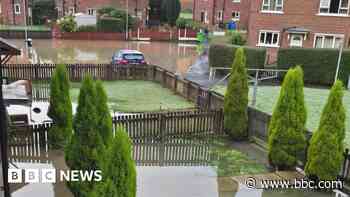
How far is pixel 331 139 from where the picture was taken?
22.1ft

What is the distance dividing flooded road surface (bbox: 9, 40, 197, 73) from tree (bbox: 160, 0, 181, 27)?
25.9 feet

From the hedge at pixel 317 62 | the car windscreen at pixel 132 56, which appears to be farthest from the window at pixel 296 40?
the car windscreen at pixel 132 56

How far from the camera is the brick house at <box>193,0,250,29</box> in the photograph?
42250 millimetres

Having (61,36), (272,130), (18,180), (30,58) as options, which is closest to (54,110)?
(18,180)

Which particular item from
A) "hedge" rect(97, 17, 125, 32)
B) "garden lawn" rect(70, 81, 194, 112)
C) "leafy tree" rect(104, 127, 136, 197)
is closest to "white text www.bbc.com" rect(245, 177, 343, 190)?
"leafy tree" rect(104, 127, 136, 197)

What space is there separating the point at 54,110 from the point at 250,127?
17.9 feet

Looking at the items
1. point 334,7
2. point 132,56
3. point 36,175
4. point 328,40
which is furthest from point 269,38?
point 36,175

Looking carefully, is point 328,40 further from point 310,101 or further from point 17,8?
point 17,8

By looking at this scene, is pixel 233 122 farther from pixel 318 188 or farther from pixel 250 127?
pixel 318 188

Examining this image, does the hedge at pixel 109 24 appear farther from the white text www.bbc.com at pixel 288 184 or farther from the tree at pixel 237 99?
the white text www.bbc.com at pixel 288 184

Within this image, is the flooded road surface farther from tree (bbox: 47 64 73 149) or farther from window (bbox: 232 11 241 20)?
tree (bbox: 47 64 73 149)

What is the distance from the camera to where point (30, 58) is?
22.1 metres

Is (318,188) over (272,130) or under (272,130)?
under

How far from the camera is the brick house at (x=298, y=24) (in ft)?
66.4
